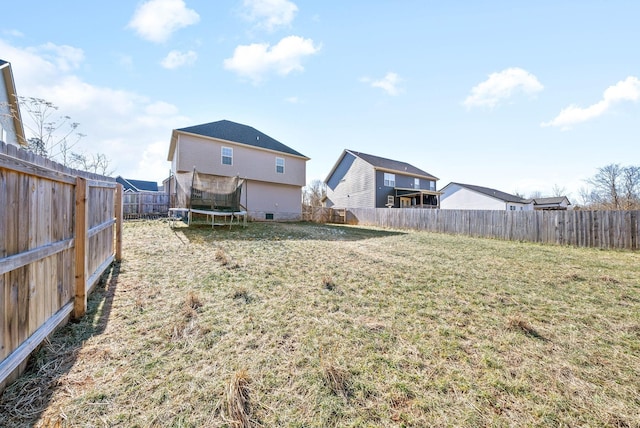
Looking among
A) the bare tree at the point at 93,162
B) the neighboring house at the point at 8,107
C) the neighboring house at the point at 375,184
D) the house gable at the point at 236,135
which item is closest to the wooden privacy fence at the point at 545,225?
the neighboring house at the point at 375,184

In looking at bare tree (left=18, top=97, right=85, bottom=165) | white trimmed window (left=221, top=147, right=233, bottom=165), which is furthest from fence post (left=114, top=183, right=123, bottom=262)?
white trimmed window (left=221, top=147, right=233, bottom=165)

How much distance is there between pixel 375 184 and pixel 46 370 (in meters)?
20.6

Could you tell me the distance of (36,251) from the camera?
187 cm

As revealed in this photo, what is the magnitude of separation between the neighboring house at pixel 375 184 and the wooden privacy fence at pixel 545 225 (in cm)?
741

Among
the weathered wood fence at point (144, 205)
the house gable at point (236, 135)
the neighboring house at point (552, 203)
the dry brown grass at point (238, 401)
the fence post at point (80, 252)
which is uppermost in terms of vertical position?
the house gable at point (236, 135)

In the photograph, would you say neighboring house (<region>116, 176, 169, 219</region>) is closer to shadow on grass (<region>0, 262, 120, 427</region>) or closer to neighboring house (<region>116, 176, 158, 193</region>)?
shadow on grass (<region>0, 262, 120, 427</region>)

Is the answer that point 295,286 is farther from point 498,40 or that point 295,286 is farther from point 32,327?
point 498,40

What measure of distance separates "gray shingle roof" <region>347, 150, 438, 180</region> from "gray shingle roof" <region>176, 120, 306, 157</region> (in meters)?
8.17

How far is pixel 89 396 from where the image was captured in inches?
62.9

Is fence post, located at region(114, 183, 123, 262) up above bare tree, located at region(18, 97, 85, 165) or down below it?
below

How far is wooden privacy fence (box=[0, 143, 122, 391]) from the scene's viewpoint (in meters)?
1.58

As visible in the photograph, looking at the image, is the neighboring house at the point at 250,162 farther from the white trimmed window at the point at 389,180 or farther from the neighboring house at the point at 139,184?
the neighboring house at the point at 139,184

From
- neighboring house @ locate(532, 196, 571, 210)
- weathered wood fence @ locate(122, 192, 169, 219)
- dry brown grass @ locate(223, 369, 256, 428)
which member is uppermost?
neighboring house @ locate(532, 196, 571, 210)

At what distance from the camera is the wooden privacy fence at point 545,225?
307 inches
